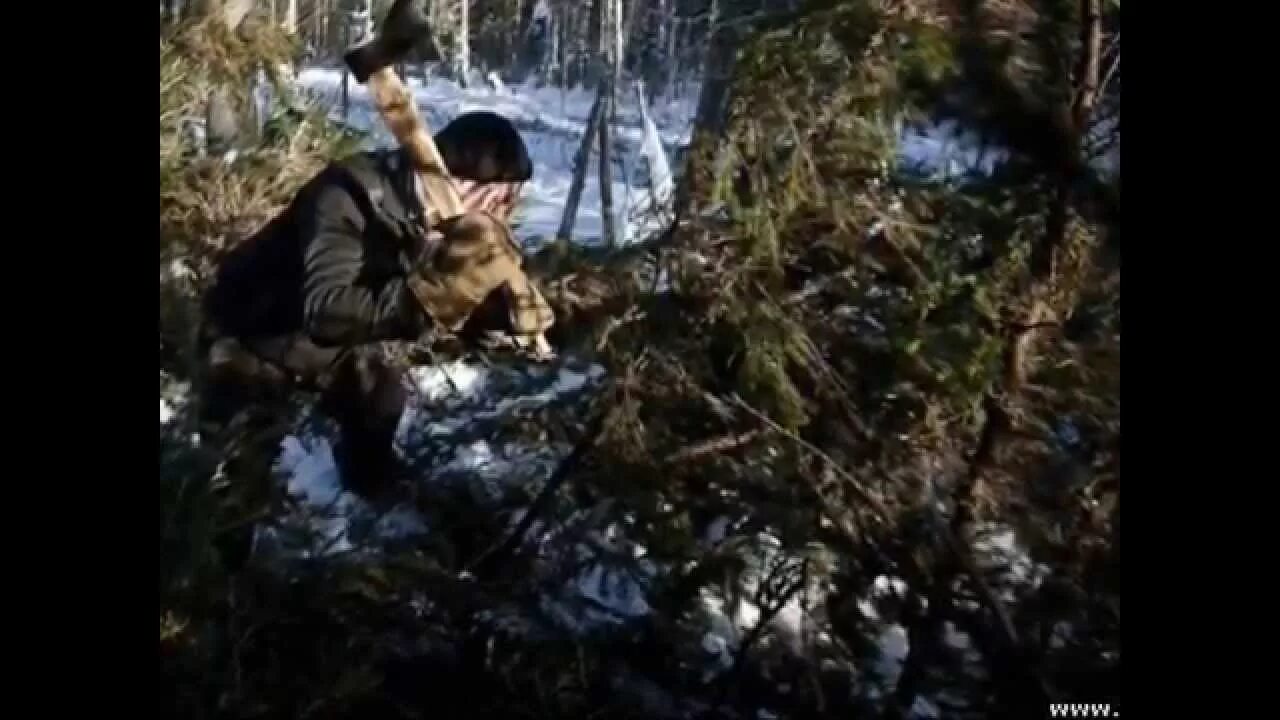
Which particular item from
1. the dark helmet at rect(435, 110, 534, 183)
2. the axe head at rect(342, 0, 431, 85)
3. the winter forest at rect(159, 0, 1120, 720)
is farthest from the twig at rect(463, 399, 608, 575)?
the axe head at rect(342, 0, 431, 85)

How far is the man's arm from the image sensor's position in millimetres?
1277

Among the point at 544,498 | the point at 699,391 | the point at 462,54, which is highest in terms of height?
the point at 462,54

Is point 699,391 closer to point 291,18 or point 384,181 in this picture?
point 384,181

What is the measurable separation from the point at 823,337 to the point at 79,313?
64 centimetres

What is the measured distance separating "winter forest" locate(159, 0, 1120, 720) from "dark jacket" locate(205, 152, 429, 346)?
2 cm

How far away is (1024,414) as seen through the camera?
1.27 metres

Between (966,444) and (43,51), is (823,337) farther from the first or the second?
(43,51)

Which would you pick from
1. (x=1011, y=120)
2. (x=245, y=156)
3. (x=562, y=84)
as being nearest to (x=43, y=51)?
(x=245, y=156)

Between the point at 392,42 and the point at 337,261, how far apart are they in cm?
20

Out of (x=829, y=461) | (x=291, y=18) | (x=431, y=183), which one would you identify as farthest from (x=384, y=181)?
(x=829, y=461)

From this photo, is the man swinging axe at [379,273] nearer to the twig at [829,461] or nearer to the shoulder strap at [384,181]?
the shoulder strap at [384,181]

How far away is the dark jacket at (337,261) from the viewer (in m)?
1.28

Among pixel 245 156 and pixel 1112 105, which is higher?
pixel 1112 105

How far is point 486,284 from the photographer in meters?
1.28
